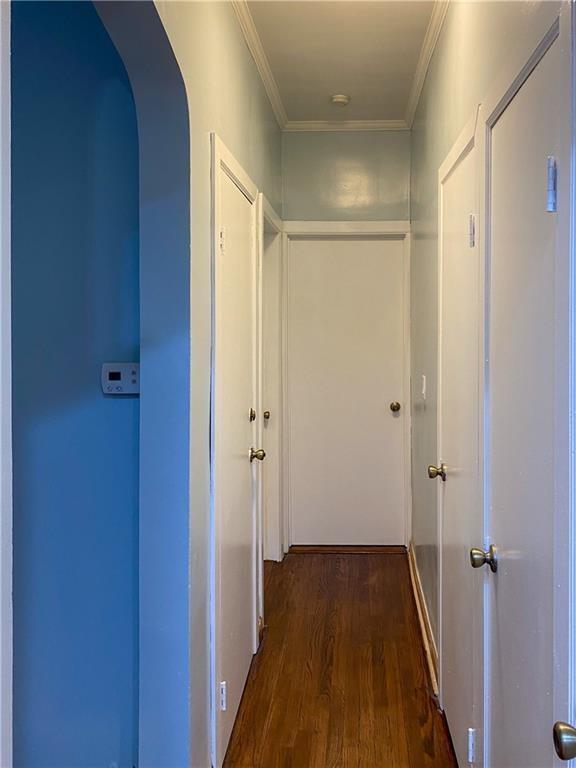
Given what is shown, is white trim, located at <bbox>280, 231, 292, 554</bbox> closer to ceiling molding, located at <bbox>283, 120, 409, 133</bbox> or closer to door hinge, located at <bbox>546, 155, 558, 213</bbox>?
ceiling molding, located at <bbox>283, 120, 409, 133</bbox>

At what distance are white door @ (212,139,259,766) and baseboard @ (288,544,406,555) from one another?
1338mm

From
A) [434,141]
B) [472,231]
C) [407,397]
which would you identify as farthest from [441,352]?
[407,397]

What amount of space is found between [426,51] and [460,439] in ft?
5.93

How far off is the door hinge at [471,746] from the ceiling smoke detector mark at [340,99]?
117 inches

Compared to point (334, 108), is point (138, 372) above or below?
below

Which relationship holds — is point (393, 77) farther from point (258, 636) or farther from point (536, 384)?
point (258, 636)

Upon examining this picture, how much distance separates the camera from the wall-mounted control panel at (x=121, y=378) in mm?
1588

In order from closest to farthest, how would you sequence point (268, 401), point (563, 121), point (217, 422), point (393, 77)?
point (563, 121)
point (217, 422)
point (393, 77)
point (268, 401)

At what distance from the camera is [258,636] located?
9.04 ft

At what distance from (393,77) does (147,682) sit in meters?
2.85

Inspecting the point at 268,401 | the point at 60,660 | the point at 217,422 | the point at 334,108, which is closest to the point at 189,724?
the point at 60,660

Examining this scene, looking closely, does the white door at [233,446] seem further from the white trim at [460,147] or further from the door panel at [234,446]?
the white trim at [460,147]

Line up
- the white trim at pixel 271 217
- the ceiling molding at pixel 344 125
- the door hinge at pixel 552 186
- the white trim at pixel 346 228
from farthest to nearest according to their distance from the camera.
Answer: the white trim at pixel 346 228, the ceiling molding at pixel 344 125, the white trim at pixel 271 217, the door hinge at pixel 552 186

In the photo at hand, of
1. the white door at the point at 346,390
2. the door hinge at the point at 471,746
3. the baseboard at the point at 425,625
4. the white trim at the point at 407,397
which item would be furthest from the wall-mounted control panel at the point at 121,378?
the white trim at the point at 407,397
